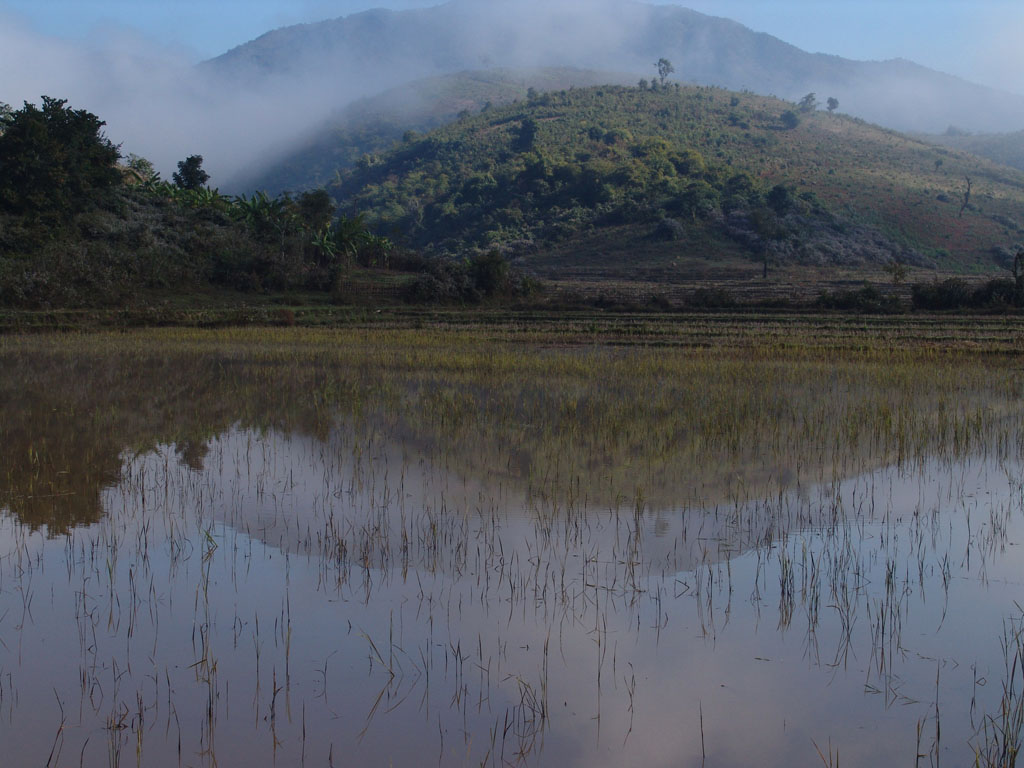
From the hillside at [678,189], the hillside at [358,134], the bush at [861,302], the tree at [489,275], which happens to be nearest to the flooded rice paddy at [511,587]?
the bush at [861,302]

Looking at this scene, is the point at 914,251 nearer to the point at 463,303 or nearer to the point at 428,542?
the point at 463,303

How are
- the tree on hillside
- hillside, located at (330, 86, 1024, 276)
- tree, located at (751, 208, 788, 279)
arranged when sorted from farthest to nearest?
hillside, located at (330, 86, 1024, 276), tree, located at (751, 208, 788, 279), the tree on hillside

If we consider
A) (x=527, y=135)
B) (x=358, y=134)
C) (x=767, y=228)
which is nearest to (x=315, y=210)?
(x=767, y=228)

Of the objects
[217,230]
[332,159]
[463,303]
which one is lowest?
[463,303]

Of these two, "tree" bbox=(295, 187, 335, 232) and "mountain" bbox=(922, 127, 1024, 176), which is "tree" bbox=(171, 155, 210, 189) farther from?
"mountain" bbox=(922, 127, 1024, 176)

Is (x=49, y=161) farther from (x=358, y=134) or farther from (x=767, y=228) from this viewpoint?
(x=358, y=134)

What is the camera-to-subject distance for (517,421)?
31.1 feet

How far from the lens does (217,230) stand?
128 feet

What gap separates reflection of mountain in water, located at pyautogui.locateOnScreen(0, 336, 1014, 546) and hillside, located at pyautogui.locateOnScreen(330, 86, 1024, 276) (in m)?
41.0

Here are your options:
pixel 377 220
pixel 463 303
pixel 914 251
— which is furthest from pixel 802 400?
pixel 377 220

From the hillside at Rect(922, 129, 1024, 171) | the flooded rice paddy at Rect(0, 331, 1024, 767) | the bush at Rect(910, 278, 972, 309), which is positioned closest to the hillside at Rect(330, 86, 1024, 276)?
the bush at Rect(910, 278, 972, 309)

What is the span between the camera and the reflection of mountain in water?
6.83m

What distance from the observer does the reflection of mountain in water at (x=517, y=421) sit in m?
6.83

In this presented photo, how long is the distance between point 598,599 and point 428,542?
1294mm
